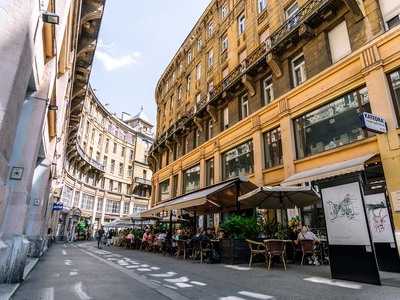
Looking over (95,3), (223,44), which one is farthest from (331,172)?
(223,44)

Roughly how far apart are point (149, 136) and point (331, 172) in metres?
55.7

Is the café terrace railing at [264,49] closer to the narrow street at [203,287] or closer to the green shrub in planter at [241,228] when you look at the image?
the green shrub in planter at [241,228]

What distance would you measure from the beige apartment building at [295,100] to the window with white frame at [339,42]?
0.18 ft

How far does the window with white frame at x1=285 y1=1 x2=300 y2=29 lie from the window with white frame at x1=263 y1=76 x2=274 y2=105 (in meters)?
3.16

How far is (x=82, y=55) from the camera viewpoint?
54.0ft

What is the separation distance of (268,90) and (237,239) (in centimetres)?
1012

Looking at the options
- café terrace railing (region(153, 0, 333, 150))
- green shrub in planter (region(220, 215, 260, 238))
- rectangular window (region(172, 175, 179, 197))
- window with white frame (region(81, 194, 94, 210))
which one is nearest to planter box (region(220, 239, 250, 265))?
green shrub in planter (region(220, 215, 260, 238))

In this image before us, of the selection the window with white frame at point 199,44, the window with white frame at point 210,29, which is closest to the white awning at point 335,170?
the window with white frame at point 210,29

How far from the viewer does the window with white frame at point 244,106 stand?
Answer: 18325mm

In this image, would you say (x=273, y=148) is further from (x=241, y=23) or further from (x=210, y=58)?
(x=210, y=58)

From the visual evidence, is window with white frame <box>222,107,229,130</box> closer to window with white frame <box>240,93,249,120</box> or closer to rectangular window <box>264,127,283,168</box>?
window with white frame <box>240,93,249,120</box>

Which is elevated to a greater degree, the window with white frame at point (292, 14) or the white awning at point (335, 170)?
the window with white frame at point (292, 14)

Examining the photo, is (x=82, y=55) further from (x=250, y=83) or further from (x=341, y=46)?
(x=341, y=46)

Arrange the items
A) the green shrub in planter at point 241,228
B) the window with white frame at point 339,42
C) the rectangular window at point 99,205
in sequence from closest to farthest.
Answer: the green shrub in planter at point 241,228 < the window with white frame at point 339,42 < the rectangular window at point 99,205
